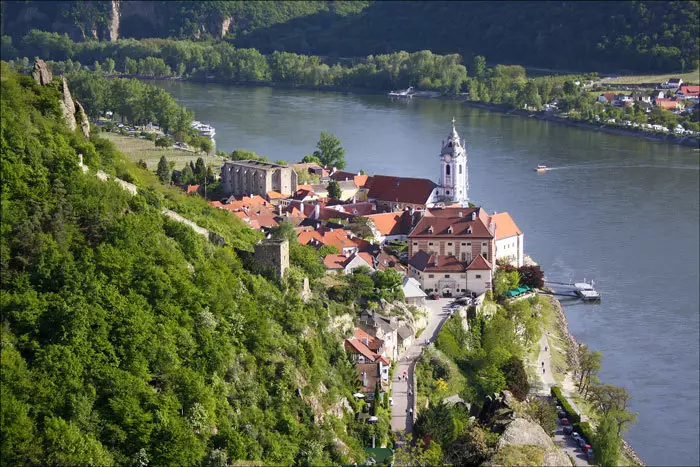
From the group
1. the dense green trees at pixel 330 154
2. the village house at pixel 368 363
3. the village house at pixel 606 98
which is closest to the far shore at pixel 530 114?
the village house at pixel 606 98

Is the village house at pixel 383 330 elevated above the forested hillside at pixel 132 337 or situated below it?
below

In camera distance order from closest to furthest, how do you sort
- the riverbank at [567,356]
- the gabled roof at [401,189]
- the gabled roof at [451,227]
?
the riverbank at [567,356] < the gabled roof at [451,227] < the gabled roof at [401,189]

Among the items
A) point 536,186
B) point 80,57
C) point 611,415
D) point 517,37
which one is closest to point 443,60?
point 517,37

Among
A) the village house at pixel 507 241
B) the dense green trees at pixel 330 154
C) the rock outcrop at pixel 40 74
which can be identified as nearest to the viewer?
the rock outcrop at pixel 40 74

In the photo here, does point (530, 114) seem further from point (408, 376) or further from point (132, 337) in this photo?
point (132, 337)

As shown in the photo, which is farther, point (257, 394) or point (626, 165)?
point (626, 165)

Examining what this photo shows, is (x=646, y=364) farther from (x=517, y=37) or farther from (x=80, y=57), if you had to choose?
(x=80, y=57)

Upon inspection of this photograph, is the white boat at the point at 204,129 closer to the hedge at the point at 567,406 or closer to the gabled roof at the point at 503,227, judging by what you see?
the gabled roof at the point at 503,227

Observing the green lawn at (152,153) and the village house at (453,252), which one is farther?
the green lawn at (152,153)
